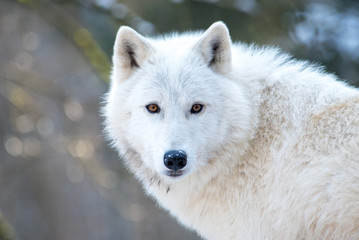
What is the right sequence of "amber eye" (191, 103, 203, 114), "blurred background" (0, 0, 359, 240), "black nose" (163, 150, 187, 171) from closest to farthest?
"black nose" (163, 150, 187, 171) → "amber eye" (191, 103, 203, 114) → "blurred background" (0, 0, 359, 240)

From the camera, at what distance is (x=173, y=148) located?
3.89 meters

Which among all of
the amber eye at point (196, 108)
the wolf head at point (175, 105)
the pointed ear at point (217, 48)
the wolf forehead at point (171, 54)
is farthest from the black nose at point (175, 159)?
the pointed ear at point (217, 48)

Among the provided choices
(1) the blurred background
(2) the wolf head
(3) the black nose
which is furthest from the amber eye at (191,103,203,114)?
(1) the blurred background

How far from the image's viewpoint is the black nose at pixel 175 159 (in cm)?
387

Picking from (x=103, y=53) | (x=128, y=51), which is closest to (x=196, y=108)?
(x=128, y=51)

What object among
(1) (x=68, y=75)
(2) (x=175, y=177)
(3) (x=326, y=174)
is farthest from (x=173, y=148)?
(1) (x=68, y=75)

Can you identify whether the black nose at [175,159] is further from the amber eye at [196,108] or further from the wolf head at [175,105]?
the amber eye at [196,108]

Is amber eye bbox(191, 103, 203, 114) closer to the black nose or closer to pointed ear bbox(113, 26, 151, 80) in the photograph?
the black nose

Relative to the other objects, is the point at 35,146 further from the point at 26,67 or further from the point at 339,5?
the point at 339,5

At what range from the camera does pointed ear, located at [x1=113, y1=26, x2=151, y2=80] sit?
4383mm

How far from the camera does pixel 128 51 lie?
4547 mm

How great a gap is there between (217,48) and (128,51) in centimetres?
87

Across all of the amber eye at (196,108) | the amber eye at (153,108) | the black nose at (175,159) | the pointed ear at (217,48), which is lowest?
the black nose at (175,159)

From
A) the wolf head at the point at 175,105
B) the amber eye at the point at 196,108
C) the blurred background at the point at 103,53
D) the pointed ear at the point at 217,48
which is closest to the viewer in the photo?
the wolf head at the point at 175,105
